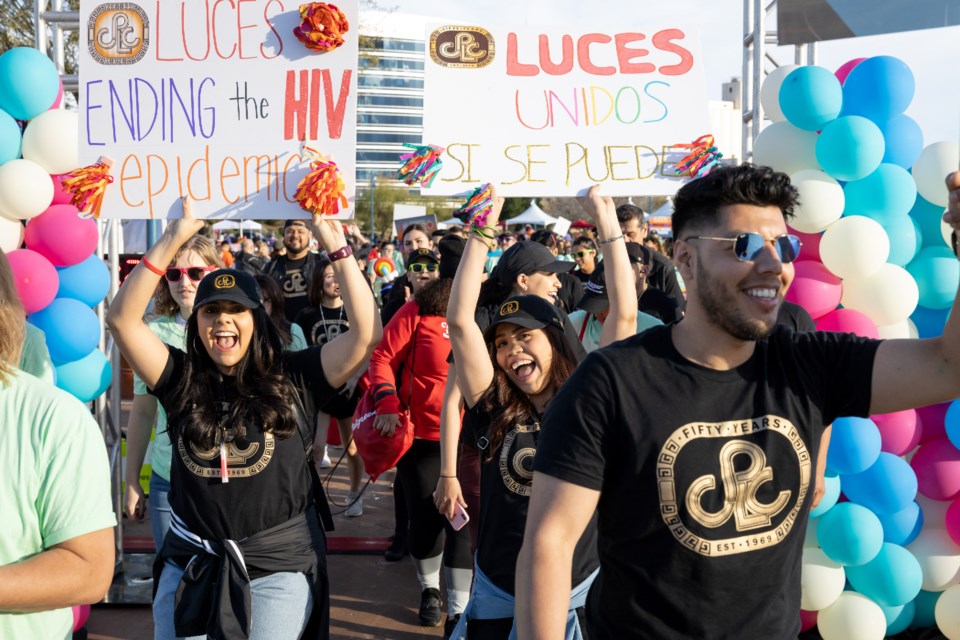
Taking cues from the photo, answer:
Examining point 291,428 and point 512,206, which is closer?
point 291,428

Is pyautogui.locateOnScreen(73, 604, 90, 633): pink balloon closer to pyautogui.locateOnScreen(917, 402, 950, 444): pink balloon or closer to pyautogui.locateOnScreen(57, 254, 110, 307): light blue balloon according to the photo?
pyautogui.locateOnScreen(57, 254, 110, 307): light blue balloon

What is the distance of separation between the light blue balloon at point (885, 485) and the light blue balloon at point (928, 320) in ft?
2.35

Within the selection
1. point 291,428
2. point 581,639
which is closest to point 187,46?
point 291,428

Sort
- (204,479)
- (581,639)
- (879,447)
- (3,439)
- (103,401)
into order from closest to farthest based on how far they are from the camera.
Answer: (3,439) < (581,639) < (204,479) < (879,447) < (103,401)

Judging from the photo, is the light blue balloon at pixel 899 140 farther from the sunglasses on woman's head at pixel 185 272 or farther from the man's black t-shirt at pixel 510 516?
the sunglasses on woman's head at pixel 185 272

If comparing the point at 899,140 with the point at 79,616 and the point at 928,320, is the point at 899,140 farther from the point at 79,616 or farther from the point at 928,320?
the point at 79,616

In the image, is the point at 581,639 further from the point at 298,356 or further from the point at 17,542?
the point at 17,542

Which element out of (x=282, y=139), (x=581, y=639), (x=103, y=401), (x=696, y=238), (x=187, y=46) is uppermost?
(x=187, y=46)

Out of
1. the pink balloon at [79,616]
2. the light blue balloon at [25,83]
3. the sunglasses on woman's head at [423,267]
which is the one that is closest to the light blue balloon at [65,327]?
the light blue balloon at [25,83]

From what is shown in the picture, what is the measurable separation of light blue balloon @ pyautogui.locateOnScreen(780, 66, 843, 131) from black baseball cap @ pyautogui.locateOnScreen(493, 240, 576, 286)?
1.35 metres

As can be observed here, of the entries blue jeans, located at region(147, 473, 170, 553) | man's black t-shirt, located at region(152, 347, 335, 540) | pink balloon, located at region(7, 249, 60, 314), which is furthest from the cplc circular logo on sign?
blue jeans, located at region(147, 473, 170, 553)

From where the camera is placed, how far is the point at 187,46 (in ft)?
13.7

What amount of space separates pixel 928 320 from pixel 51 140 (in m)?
4.53

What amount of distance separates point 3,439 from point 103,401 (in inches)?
140
